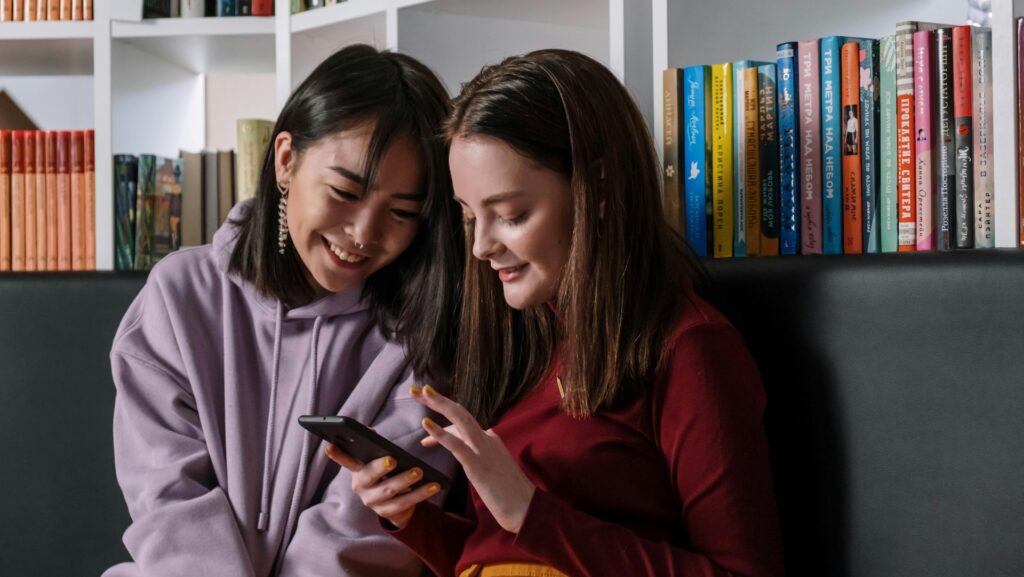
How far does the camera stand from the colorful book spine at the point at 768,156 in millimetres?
1293

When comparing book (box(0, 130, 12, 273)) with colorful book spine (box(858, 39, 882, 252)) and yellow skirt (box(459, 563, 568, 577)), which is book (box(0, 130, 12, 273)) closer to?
yellow skirt (box(459, 563, 568, 577))

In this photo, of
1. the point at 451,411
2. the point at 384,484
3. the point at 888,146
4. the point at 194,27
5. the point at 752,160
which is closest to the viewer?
the point at 451,411

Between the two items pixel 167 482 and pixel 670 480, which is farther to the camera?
pixel 167 482

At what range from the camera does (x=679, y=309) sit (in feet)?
3.59

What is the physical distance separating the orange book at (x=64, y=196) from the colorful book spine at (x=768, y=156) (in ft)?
4.11

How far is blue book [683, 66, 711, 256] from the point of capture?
4.42ft

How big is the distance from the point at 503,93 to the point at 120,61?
43.3 inches

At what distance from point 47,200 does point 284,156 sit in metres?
0.79

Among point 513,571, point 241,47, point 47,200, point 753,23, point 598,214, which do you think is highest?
point 241,47

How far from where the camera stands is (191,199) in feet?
6.72

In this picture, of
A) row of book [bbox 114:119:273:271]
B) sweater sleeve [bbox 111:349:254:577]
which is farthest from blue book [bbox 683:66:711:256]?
row of book [bbox 114:119:273:271]

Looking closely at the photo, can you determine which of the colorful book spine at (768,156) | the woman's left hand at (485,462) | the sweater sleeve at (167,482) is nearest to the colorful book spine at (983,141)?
the colorful book spine at (768,156)

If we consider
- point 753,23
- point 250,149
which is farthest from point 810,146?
point 250,149

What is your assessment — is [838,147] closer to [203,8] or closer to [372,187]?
[372,187]
